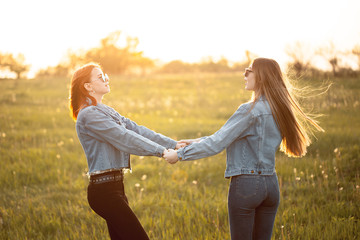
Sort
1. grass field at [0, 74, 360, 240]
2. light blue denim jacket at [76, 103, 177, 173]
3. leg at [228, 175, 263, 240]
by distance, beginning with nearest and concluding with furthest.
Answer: leg at [228, 175, 263, 240], light blue denim jacket at [76, 103, 177, 173], grass field at [0, 74, 360, 240]

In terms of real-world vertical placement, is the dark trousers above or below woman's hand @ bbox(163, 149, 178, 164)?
below

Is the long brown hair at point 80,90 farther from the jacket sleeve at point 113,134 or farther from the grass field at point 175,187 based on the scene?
the grass field at point 175,187

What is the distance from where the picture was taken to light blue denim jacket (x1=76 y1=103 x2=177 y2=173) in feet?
9.70

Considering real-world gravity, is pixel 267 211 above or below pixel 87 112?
below

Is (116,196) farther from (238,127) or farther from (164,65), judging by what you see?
(164,65)

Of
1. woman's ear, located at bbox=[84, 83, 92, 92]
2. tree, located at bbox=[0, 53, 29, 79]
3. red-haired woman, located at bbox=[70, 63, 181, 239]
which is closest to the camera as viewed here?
red-haired woman, located at bbox=[70, 63, 181, 239]

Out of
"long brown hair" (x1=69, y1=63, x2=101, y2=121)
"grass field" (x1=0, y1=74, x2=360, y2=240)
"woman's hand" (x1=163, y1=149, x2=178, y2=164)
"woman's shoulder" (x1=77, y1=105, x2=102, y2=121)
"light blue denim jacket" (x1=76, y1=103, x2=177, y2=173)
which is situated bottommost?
"grass field" (x1=0, y1=74, x2=360, y2=240)

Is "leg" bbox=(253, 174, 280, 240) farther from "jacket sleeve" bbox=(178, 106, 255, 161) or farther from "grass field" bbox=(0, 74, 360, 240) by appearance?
"grass field" bbox=(0, 74, 360, 240)

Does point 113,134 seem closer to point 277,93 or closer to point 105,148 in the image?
point 105,148

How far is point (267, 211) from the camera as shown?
2723mm

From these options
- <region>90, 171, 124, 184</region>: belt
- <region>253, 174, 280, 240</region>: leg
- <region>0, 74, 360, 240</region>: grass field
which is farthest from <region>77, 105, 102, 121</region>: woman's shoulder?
<region>0, 74, 360, 240</region>: grass field

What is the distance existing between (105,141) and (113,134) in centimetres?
13

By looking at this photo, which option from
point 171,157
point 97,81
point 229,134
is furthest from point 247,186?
point 97,81

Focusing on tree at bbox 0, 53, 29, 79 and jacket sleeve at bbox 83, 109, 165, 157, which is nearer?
jacket sleeve at bbox 83, 109, 165, 157
